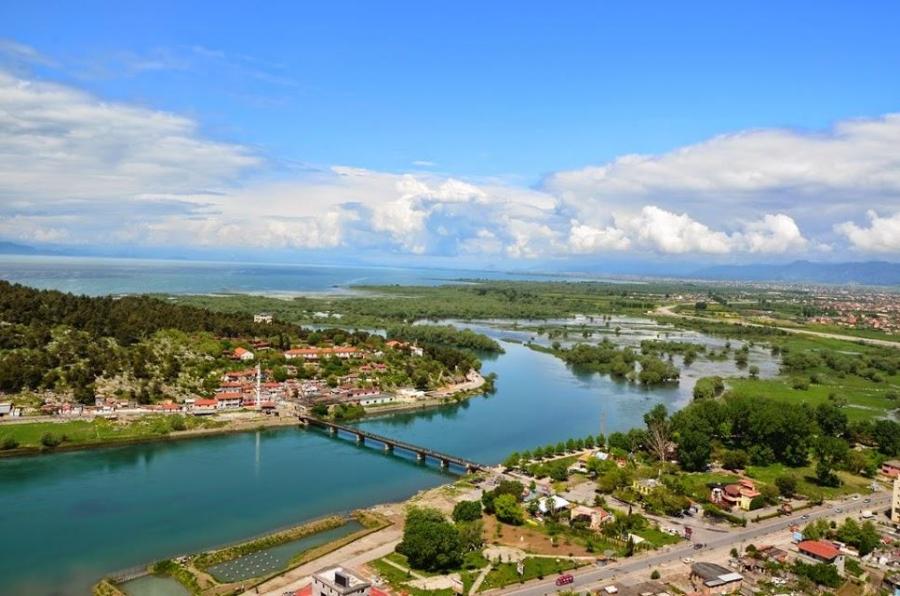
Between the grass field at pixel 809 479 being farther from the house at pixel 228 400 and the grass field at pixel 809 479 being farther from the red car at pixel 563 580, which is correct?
the house at pixel 228 400

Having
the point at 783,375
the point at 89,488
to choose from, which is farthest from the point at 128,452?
the point at 783,375

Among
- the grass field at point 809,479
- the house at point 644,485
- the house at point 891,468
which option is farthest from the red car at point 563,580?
the house at point 891,468

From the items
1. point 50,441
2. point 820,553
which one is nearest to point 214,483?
point 50,441

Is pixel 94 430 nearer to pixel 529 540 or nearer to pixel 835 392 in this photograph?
pixel 529 540

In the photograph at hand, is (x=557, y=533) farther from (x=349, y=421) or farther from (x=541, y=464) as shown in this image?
(x=349, y=421)

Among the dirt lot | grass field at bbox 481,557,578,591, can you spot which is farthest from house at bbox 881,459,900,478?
grass field at bbox 481,557,578,591
